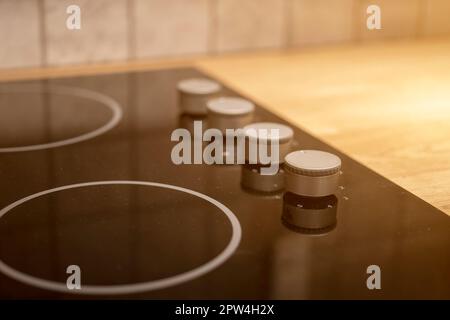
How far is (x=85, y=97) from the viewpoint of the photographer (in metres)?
1.06

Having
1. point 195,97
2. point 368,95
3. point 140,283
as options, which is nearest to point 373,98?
point 368,95

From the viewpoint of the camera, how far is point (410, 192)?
744mm

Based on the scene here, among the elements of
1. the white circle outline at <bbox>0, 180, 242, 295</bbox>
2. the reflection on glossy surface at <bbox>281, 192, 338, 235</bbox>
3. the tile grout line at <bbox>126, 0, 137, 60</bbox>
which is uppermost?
the tile grout line at <bbox>126, 0, 137, 60</bbox>

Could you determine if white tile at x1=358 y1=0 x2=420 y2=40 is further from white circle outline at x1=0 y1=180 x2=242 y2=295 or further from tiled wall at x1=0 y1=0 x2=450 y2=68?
white circle outline at x1=0 y1=180 x2=242 y2=295

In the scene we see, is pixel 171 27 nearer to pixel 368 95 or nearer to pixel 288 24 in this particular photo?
pixel 288 24

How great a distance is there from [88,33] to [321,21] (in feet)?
Answer: 1.40

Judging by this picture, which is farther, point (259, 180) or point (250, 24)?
point (250, 24)

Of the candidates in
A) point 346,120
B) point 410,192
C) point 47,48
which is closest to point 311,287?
point 410,192

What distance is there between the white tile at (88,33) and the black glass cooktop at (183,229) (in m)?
0.31

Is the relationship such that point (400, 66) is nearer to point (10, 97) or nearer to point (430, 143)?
point (430, 143)

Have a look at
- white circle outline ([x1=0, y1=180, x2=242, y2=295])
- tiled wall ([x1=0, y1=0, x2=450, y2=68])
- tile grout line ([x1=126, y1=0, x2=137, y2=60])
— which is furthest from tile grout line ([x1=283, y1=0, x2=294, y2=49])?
white circle outline ([x1=0, y1=180, x2=242, y2=295])

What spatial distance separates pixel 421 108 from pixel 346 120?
13 cm

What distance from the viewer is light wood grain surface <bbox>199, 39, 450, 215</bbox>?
0.84 meters

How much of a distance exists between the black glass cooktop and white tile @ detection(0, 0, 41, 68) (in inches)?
11.2
